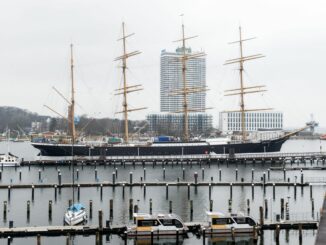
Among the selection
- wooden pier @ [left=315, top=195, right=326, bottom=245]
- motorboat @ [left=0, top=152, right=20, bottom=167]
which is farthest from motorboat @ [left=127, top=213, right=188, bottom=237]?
motorboat @ [left=0, top=152, right=20, bottom=167]

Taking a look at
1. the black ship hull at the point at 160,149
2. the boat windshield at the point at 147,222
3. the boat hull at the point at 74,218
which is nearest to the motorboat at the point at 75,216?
the boat hull at the point at 74,218

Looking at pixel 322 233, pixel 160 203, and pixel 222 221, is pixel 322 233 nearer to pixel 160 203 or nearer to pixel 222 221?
pixel 222 221

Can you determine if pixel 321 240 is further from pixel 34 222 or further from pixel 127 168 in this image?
pixel 127 168

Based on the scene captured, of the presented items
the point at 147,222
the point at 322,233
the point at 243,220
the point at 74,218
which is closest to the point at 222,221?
the point at 243,220

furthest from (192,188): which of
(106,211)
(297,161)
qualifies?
(297,161)

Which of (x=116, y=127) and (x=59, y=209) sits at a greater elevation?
(x=116, y=127)

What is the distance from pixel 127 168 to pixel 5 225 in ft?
144

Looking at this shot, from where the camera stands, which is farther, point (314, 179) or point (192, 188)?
point (314, 179)

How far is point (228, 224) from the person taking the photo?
114 ft

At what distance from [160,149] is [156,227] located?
224 ft

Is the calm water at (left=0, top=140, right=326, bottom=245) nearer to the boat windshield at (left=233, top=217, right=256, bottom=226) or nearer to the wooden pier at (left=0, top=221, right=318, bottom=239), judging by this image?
the wooden pier at (left=0, top=221, right=318, bottom=239)

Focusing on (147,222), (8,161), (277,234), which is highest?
(8,161)

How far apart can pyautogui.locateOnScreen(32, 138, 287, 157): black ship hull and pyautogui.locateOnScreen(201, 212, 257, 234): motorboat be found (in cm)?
6303

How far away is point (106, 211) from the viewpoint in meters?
43.5
